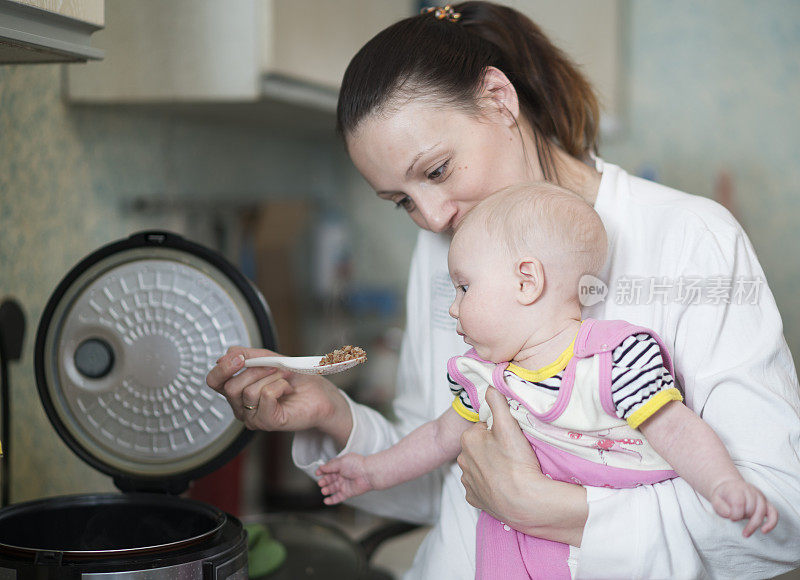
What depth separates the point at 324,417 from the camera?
1.12m

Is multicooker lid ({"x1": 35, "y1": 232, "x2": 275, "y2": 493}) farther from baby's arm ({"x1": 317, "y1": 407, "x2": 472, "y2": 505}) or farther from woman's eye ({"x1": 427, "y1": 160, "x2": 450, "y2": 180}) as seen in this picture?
woman's eye ({"x1": 427, "y1": 160, "x2": 450, "y2": 180})

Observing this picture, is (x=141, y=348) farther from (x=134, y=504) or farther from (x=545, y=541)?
(x=545, y=541)

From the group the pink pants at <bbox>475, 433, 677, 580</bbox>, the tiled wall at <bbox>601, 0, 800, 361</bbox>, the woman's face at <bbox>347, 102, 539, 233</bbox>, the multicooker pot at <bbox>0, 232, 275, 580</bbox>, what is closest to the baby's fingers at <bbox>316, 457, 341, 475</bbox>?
the multicooker pot at <bbox>0, 232, 275, 580</bbox>

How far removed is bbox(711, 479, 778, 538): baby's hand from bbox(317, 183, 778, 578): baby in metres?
0.03

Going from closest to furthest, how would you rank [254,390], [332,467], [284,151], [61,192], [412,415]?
1. [254,390]
2. [332,467]
3. [412,415]
4. [61,192]
5. [284,151]

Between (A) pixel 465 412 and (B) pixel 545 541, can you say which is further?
(A) pixel 465 412

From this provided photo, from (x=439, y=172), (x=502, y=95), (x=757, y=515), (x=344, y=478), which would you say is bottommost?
(x=344, y=478)

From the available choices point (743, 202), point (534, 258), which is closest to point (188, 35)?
point (534, 258)

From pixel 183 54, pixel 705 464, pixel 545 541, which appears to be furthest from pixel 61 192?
pixel 705 464

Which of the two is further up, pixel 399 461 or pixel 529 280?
pixel 529 280

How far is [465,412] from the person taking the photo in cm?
100

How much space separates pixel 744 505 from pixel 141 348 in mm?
733

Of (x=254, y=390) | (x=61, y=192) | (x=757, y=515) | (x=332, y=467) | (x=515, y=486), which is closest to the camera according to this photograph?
(x=757, y=515)

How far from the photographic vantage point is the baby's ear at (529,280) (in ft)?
2.85
